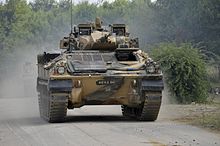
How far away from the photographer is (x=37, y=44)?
6869cm

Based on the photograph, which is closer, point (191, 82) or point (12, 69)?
point (191, 82)

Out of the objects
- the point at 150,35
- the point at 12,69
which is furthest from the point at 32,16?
the point at 150,35

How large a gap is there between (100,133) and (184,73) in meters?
13.3

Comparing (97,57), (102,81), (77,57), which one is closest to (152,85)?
(102,81)

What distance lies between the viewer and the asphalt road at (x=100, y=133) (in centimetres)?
1297

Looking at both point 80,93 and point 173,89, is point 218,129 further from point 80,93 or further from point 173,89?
point 173,89

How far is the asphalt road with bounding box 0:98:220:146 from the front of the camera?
42.5 ft

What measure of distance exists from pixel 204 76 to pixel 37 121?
36.0 ft

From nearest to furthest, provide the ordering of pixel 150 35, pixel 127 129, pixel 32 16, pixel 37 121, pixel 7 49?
pixel 127 129 < pixel 37 121 < pixel 150 35 < pixel 7 49 < pixel 32 16

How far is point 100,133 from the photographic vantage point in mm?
14438

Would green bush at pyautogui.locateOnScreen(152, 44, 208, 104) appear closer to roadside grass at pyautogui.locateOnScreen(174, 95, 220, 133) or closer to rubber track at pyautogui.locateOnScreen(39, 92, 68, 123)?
roadside grass at pyautogui.locateOnScreen(174, 95, 220, 133)

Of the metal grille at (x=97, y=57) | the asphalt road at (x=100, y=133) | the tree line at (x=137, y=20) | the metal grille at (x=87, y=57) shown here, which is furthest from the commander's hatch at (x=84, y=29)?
the tree line at (x=137, y=20)

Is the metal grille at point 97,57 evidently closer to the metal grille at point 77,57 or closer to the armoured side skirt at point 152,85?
the metal grille at point 77,57

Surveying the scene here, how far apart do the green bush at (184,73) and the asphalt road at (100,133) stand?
26.0 ft
